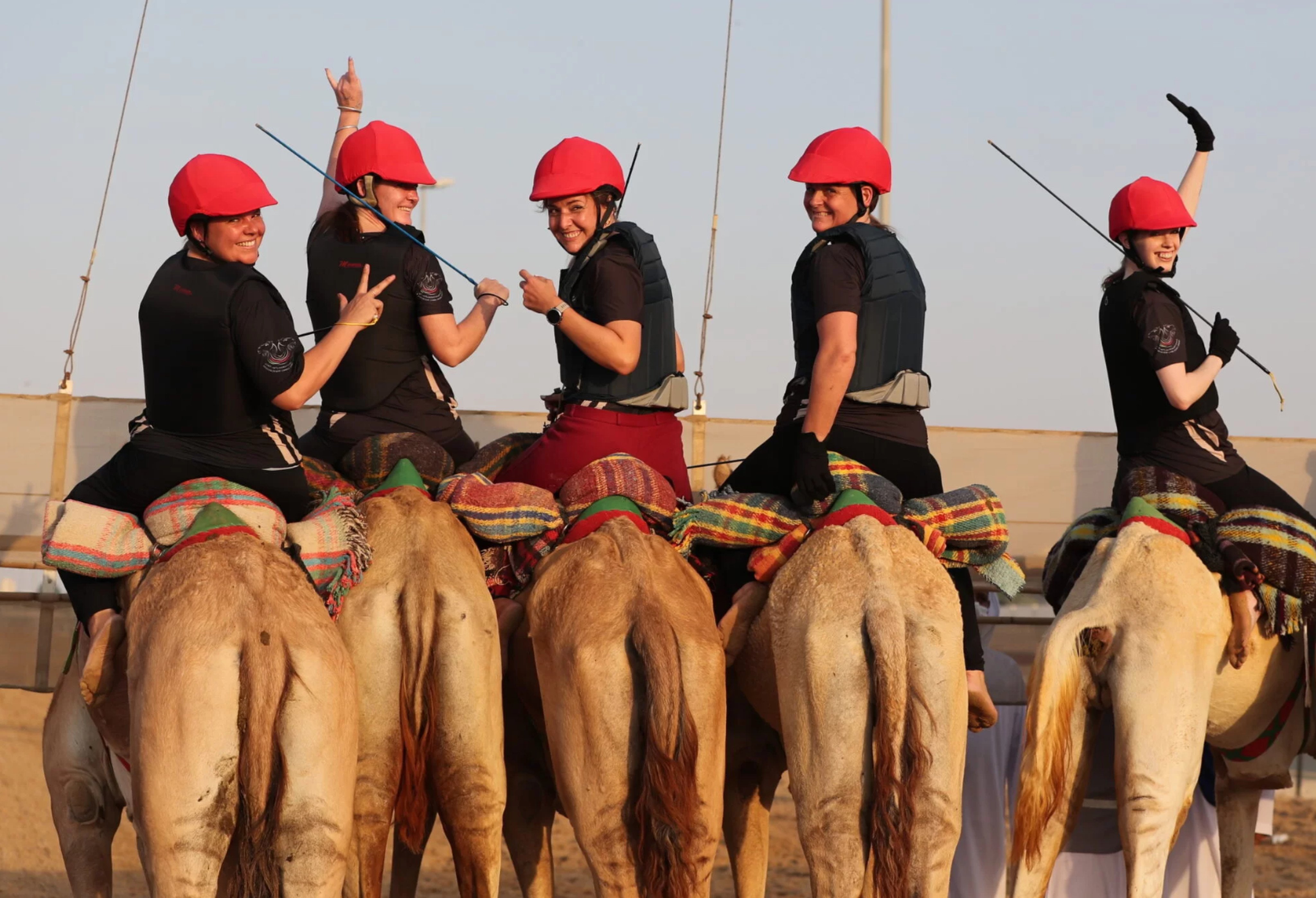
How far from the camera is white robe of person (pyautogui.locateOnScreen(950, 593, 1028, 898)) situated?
9.18 meters

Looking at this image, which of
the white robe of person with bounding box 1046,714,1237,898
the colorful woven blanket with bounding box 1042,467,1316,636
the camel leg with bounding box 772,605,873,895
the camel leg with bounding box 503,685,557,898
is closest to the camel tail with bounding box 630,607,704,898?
the camel leg with bounding box 772,605,873,895

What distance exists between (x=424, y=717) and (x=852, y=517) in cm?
186

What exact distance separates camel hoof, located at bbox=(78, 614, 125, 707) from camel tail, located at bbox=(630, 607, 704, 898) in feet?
6.53

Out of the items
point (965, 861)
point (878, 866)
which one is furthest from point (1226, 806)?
point (878, 866)

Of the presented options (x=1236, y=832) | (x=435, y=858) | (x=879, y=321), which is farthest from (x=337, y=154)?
(x=435, y=858)

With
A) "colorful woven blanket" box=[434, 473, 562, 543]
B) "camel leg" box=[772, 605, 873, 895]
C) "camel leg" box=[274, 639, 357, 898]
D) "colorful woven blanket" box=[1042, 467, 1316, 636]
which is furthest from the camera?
"colorful woven blanket" box=[1042, 467, 1316, 636]

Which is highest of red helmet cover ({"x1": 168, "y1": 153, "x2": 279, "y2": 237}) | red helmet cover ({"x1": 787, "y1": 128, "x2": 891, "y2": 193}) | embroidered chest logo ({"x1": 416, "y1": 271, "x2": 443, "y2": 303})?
red helmet cover ({"x1": 787, "y1": 128, "x2": 891, "y2": 193})

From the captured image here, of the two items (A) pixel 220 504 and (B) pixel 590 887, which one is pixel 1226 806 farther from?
(B) pixel 590 887

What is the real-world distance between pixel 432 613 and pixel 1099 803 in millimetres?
4070

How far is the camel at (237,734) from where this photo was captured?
571 centimetres

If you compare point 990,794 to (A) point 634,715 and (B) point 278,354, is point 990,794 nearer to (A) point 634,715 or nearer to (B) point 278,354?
(A) point 634,715

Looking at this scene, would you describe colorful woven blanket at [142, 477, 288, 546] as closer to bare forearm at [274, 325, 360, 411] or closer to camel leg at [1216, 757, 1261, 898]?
bare forearm at [274, 325, 360, 411]

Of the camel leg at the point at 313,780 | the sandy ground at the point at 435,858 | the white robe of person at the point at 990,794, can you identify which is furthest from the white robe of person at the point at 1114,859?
the sandy ground at the point at 435,858

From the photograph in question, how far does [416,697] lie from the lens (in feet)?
21.9
